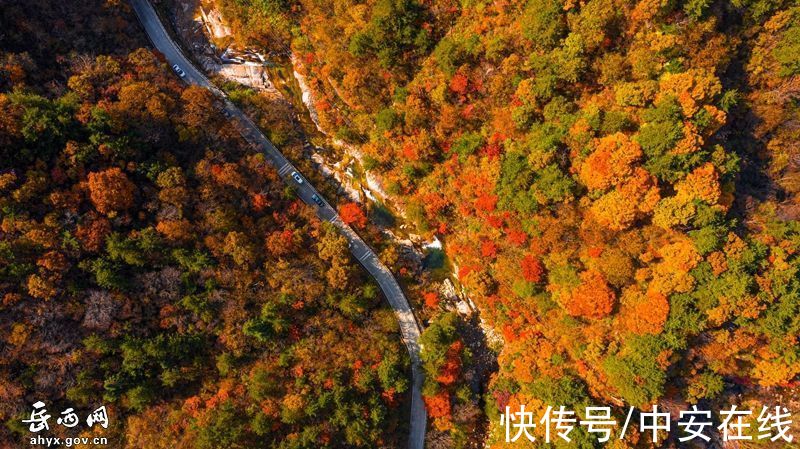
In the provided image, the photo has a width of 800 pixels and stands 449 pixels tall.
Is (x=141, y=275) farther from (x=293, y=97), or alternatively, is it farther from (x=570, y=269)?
(x=570, y=269)

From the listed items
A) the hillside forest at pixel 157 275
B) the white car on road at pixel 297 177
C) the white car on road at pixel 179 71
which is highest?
the white car on road at pixel 179 71

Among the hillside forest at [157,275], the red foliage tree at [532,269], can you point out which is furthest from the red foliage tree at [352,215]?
the red foliage tree at [532,269]

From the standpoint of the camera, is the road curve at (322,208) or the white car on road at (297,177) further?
the white car on road at (297,177)

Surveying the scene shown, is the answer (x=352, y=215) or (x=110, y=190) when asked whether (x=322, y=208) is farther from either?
(x=110, y=190)

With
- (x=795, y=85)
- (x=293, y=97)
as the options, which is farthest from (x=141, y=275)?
(x=795, y=85)

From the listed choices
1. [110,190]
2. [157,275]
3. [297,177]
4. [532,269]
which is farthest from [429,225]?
[110,190]

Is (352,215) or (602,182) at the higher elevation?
(352,215)

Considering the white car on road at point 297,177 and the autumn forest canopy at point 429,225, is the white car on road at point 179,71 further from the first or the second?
the white car on road at point 297,177
